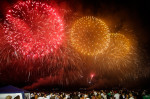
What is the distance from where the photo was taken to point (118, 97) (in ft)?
40.0

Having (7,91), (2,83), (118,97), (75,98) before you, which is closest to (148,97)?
(118,97)

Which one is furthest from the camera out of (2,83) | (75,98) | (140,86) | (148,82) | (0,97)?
(140,86)

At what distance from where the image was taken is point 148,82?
44.1 m

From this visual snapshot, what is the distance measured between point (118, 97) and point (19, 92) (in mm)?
9585

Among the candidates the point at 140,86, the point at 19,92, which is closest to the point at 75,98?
the point at 19,92

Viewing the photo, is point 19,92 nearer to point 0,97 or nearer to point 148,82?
point 0,97

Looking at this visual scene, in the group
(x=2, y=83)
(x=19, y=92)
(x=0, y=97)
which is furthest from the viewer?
(x=2, y=83)

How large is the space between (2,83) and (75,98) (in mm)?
31914

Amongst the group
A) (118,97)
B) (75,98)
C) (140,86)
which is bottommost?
(140,86)

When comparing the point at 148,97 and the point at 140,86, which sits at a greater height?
the point at 148,97

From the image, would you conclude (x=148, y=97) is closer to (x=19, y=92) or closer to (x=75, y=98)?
(x=75, y=98)

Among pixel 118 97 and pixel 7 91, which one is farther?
pixel 118 97

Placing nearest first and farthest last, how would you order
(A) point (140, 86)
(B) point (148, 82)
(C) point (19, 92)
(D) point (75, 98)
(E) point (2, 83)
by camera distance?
(D) point (75, 98), (C) point (19, 92), (E) point (2, 83), (B) point (148, 82), (A) point (140, 86)

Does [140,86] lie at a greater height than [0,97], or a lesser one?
lesser
